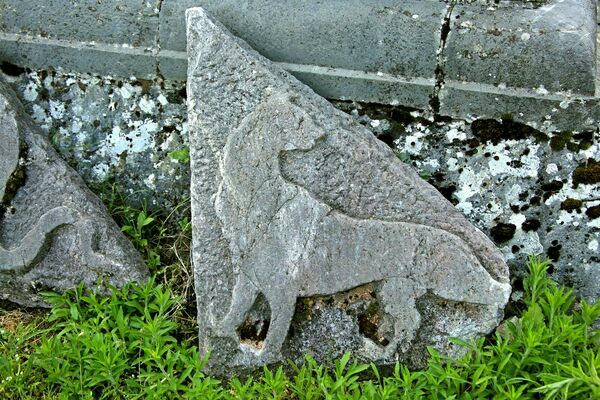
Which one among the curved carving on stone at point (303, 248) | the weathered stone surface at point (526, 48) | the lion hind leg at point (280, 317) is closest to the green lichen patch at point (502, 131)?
A: the weathered stone surface at point (526, 48)

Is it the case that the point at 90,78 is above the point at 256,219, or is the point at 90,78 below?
above

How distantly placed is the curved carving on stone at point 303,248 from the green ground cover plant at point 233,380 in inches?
7.3

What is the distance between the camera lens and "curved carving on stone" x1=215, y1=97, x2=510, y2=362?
3201mm

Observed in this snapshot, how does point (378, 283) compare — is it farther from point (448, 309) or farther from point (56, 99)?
point (56, 99)

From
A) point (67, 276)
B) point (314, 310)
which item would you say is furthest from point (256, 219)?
point (67, 276)

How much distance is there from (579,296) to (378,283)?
0.91 meters

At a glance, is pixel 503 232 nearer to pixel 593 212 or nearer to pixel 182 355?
pixel 593 212

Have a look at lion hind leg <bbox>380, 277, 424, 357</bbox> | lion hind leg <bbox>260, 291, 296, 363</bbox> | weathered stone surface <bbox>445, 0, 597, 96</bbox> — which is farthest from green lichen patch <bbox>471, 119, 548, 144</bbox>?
lion hind leg <bbox>260, 291, 296, 363</bbox>

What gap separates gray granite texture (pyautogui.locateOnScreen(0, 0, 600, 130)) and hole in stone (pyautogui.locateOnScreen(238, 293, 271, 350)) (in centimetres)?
92

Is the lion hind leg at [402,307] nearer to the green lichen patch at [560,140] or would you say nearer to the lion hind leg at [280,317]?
the lion hind leg at [280,317]

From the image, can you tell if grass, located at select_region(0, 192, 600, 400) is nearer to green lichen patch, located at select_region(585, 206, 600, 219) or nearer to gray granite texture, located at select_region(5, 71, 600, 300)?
gray granite texture, located at select_region(5, 71, 600, 300)

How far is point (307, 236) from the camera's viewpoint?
10.8 feet

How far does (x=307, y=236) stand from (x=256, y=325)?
1.47 ft

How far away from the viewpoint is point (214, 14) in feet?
11.6
